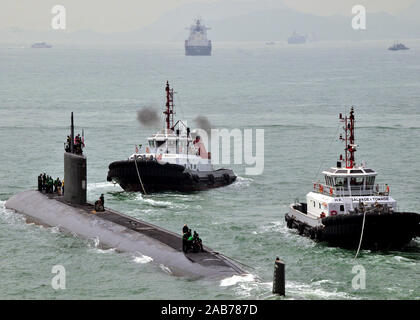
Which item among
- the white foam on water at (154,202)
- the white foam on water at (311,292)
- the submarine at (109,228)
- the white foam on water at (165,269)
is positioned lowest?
the white foam on water at (154,202)

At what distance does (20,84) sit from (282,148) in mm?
92277

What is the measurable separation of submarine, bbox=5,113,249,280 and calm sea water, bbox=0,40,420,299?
499 mm

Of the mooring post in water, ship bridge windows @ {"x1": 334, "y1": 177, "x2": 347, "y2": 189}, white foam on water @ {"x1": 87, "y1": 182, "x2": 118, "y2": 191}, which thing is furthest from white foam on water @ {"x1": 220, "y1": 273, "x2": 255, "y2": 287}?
white foam on water @ {"x1": 87, "y1": 182, "x2": 118, "y2": 191}

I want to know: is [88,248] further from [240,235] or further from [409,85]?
[409,85]

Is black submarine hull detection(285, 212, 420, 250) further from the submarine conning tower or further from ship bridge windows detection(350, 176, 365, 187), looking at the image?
the submarine conning tower

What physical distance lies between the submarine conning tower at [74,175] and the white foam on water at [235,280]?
14576mm

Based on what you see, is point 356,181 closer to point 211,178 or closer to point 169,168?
point 169,168

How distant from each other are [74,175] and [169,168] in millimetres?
11650

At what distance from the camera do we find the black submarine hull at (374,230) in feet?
Result: 121

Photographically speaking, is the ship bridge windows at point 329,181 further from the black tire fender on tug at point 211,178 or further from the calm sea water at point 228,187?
the black tire fender on tug at point 211,178

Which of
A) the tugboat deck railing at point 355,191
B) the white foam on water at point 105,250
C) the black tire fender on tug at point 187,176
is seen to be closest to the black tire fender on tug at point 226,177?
the black tire fender on tug at point 187,176

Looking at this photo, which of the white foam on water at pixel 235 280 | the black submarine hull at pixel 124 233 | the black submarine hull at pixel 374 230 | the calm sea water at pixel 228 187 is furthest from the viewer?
the black submarine hull at pixel 374 230

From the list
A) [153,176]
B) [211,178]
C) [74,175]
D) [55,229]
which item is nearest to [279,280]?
[55,229]

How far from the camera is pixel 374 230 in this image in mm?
36812
